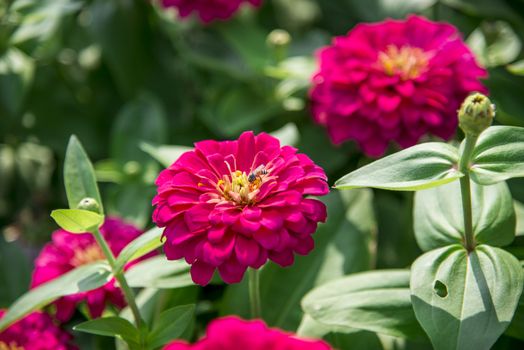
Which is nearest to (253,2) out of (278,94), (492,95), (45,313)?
(278,94)

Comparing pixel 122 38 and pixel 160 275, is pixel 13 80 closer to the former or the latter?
pixel 122 38

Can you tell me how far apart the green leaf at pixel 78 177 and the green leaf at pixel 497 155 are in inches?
15.6

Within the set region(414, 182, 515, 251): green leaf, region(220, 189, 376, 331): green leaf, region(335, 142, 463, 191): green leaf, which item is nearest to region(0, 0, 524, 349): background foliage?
region(220, 189, 376, 331): green leaf

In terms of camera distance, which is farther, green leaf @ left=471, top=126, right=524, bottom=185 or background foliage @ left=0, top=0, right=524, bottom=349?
background foliage @ left=0, top=0, right=524, bottom=349

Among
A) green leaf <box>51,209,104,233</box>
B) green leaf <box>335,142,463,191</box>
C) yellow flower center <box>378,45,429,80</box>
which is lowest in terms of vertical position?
green leaf <box>51,209,104,233</box>

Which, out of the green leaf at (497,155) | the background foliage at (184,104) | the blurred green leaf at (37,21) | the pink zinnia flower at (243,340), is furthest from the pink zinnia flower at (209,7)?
the pink zinnia flower at (243,340)

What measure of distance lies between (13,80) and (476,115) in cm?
85

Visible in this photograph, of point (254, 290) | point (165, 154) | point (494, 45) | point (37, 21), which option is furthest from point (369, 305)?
point (37, 21)

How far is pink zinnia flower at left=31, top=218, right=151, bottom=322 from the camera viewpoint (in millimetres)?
855

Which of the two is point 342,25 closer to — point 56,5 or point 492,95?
point 492,95

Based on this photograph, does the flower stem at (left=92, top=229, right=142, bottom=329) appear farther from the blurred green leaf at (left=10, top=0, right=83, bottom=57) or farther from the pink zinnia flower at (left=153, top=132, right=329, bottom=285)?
the blurred green leaf at (left=10, top=0, right=83, bottom=57)

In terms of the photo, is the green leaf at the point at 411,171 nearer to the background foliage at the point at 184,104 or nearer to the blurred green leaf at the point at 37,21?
the background foliage at the point at 184,104

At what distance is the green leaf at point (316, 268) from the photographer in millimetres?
889

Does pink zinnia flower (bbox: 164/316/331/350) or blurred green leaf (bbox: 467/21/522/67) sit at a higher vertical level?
blurred green leaf (bbox: 467/21/522/67)
